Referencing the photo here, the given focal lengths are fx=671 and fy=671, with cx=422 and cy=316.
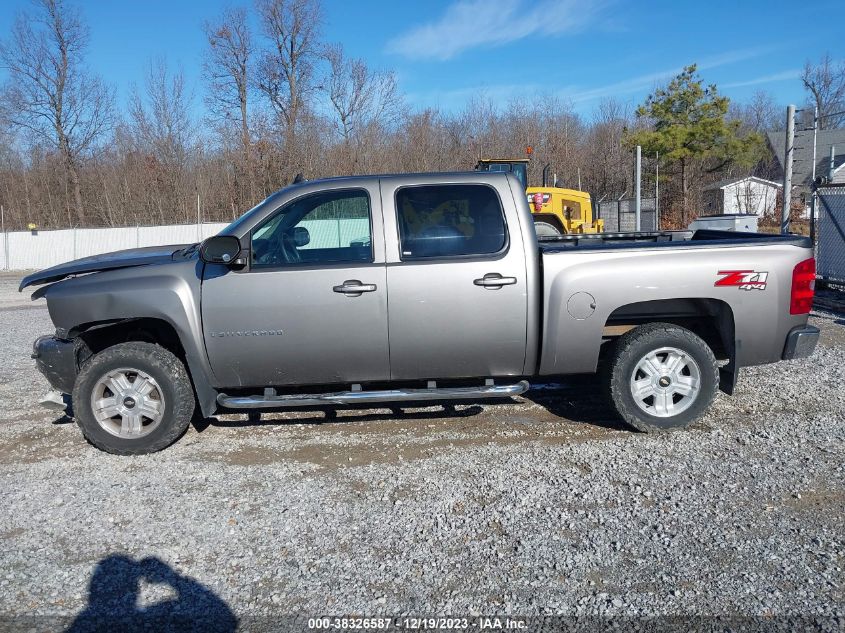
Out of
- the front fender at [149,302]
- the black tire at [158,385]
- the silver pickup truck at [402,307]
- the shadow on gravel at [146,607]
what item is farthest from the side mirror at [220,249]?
the shadow on gravel at [146,607]

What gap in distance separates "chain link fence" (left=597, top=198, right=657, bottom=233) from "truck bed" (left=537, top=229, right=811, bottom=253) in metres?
18.3

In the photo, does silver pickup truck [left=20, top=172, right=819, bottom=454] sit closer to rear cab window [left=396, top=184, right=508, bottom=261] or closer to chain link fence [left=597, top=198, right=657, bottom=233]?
rear cab window [left=396, top=184, right=508, bottom=261]

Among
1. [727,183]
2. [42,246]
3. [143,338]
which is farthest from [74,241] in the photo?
[727,183]

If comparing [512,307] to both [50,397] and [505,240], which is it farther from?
[50,397]

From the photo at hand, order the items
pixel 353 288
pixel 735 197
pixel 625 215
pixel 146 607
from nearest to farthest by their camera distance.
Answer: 1. pixel 146 607
2. pixel 353 288
3. pixel 625 215
4. pixel 735 197

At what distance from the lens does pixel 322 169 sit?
33.7 m

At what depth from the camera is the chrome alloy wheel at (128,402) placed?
4922 mm

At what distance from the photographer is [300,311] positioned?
15.7ft

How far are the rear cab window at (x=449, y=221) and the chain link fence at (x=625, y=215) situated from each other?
20082mm

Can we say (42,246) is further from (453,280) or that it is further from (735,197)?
(735,197)

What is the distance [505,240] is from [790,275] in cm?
210

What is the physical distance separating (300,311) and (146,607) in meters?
2.20

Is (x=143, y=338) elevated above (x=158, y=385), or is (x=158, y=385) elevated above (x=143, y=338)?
(x=143, y=338)

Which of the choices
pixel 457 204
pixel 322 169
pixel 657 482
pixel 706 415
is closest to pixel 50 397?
pixel 457 204
